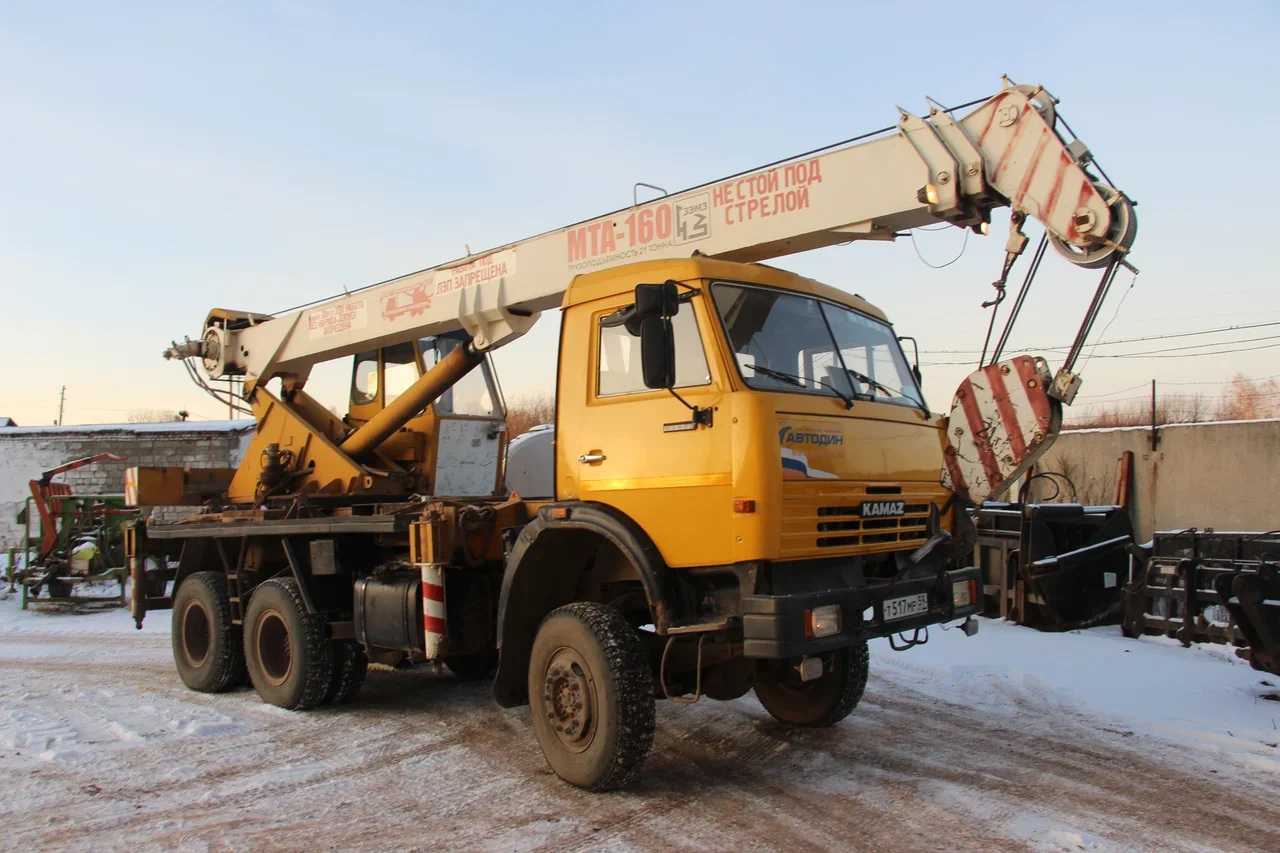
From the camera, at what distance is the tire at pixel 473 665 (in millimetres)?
8266

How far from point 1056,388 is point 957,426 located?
0.71 m

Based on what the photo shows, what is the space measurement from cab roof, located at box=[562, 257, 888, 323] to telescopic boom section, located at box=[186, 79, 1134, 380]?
1.12 feet

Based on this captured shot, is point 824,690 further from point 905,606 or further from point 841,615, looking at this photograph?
point 841,615

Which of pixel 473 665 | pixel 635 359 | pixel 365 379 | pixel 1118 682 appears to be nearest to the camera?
pixel 635 359

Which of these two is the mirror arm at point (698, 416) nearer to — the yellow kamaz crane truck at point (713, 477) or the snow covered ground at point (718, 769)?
the yellow kamaz crane truck at point (713, 477)

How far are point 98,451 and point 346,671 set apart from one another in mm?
13869

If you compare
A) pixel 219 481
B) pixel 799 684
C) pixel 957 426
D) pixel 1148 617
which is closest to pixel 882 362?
pixel 957 426

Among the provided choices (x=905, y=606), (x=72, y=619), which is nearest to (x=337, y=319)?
(x=905, y=606)

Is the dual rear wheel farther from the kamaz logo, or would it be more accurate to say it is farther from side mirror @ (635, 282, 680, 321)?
the kamaz logo

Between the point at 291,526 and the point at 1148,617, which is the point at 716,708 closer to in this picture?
the point at 291,526

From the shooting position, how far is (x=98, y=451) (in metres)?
18.5

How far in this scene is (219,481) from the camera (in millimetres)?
10102

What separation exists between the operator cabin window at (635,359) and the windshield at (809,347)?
0.19 meters

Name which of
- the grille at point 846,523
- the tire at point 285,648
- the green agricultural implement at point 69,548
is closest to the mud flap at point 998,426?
the grille at point 846,523
